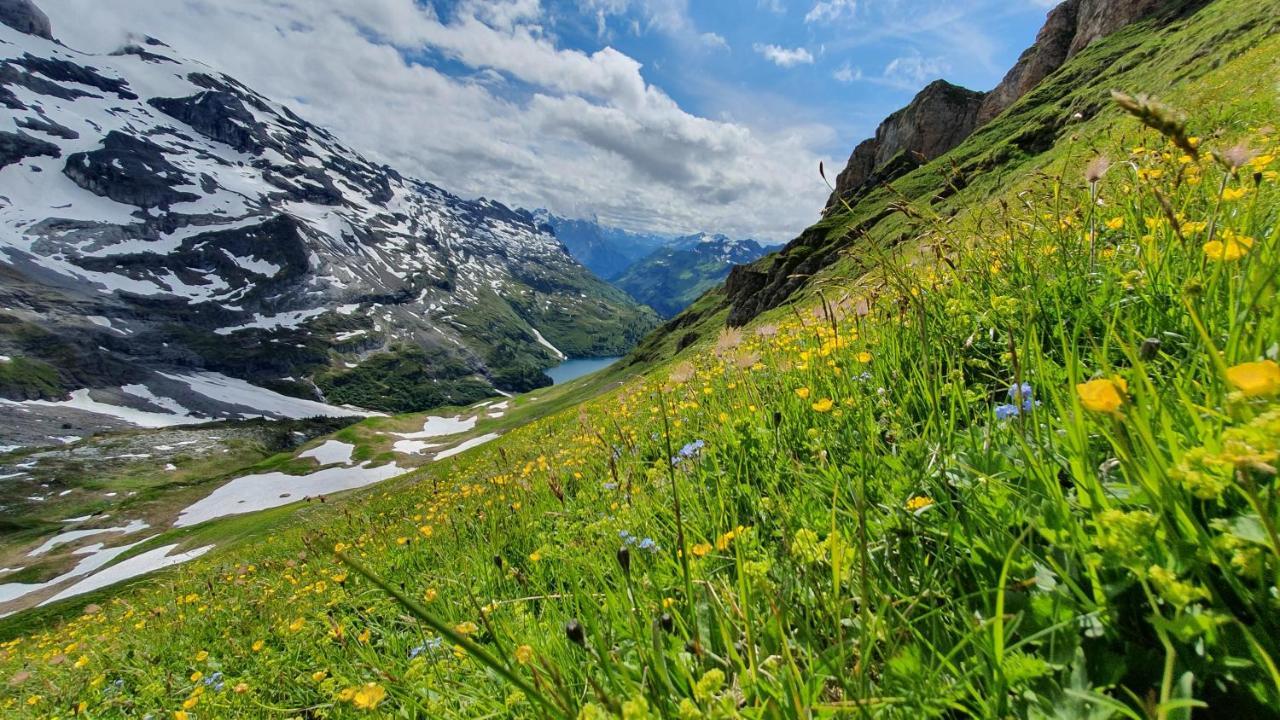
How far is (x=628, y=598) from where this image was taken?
2.30m

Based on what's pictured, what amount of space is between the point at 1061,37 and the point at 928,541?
539 feet

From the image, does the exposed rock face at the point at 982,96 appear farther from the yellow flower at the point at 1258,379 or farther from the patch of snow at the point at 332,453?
the yellow flower at the point at 1258,379

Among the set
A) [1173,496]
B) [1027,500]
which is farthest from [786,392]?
[1173,496]

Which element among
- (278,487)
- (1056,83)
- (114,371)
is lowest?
(278,487)

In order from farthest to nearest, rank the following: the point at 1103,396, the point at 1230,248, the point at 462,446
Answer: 1. the point at 462,446
2. the point at 1230,248
3. the point at 1103,396

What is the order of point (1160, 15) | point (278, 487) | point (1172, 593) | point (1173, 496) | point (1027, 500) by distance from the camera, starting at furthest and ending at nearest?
point (1160, 15), point (278, 487), point (1027, 500), point (1173, 496), point (1172, 593)

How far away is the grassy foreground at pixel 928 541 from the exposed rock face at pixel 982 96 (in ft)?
363

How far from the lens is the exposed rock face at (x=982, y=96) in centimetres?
10812

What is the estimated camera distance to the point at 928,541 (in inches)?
74.5

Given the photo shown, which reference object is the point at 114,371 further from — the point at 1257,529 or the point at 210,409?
the point at 1257,529

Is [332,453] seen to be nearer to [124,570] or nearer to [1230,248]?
[124,570]

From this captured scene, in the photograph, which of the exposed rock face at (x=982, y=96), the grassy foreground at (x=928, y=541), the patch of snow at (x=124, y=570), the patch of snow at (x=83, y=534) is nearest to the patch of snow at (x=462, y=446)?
the patch of snow at (x=124, y=570)

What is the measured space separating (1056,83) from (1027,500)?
141274 mm

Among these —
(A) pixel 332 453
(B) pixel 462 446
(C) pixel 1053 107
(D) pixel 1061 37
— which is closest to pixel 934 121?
(D) pixel 1061 37
